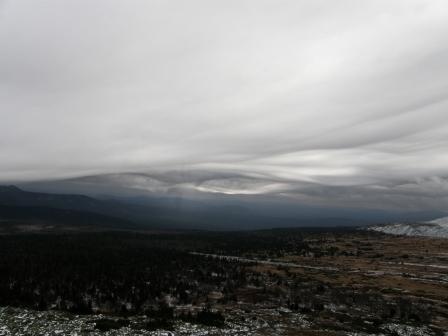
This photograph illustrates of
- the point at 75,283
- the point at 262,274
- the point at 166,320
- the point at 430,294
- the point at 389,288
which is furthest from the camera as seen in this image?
the point at 262,274

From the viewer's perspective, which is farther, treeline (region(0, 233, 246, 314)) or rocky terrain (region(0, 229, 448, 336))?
treeline (region(0, 233, 246, 314))

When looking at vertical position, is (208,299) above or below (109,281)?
below

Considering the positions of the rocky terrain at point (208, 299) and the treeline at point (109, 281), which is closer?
the rocky terrain at point (208, 299)

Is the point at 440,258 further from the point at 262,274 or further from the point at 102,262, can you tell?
the point at 102,262

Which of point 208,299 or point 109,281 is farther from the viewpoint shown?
point 109,281

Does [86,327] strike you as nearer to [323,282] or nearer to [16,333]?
[16,333]

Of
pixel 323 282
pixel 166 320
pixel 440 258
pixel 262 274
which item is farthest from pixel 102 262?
pixel 440 258

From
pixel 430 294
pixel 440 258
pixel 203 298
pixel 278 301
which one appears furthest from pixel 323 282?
pixel 440 258

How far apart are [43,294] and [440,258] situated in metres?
159

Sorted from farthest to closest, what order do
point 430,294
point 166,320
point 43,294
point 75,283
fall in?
point 430,294
point 75,283
point 43,294
point 166,320

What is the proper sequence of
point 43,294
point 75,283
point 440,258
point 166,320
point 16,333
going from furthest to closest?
1. point 440,258
2. point 75,283
3. point 43,294
4. point 166,320
5. point 16,333

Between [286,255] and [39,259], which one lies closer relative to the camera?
[39,259]

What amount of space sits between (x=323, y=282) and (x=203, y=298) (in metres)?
36.2

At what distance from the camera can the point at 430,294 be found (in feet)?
275
